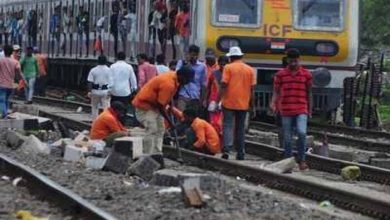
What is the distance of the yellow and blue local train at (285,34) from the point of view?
61.9ft

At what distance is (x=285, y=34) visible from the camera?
19297 mm

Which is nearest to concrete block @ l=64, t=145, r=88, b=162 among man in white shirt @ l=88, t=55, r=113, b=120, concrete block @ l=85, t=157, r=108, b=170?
concrete block @ l=85, t=157, r=108, b=170

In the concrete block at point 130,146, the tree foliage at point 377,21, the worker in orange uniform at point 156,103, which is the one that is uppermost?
the tree foliage at point 377,21

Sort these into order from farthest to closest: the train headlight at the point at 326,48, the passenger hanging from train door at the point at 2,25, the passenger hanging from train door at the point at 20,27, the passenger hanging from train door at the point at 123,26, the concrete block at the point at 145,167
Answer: the passenger hanging from train door at the point at 2,25 < the passenger hanging from train door at the point at 20,27 < the passenger hanging from train door at the point at 123,26 < the train headlight at the point at 326,48 < the concrete block at the point at 145,167

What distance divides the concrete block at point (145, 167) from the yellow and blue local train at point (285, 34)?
7651 millimetres

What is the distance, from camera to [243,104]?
13.5 metres

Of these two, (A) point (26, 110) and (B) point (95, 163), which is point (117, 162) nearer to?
(B) point (95, 163)

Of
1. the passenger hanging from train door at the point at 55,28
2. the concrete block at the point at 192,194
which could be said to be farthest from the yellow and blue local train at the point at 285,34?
the passenger hanging from train door at the point at 55,28

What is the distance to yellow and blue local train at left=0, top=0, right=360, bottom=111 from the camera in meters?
18.9

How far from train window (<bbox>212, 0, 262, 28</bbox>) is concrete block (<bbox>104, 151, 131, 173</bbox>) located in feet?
23.5

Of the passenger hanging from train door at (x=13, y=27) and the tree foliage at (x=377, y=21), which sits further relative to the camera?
the tree foliage at (x=377, y=21)

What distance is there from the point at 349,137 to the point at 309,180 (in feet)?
25.0

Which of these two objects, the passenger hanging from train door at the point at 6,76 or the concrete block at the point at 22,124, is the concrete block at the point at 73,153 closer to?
the concrete block at the point at 22,124

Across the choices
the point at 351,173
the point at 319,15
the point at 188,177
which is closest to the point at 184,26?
the point at 319,15
